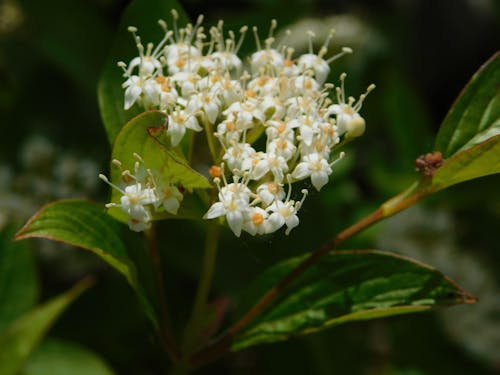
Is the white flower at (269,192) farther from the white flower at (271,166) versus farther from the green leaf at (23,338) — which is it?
the green leaf at (23,338)

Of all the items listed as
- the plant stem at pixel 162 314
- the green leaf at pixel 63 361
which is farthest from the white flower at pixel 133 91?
the green leaf at pixel 63 361

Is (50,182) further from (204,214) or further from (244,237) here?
(204,214)

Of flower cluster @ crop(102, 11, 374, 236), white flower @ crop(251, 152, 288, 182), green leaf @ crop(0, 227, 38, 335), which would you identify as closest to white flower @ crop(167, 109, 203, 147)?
flower cluster @ crop(102, 11, 374, 236)

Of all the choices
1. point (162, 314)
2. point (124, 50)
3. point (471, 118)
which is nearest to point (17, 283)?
point (162, 314)

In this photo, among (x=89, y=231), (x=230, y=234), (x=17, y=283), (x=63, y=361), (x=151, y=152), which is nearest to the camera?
(x=151, y=152)

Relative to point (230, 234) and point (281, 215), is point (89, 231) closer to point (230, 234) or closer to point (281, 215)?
point (281, 215)

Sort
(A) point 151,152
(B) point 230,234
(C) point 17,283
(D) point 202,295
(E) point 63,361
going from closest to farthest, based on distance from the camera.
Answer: (A) point 151,152 → (D) point 202,295 → (C) point 17,283 → (E) point 63,361 → (B) point 230,234
